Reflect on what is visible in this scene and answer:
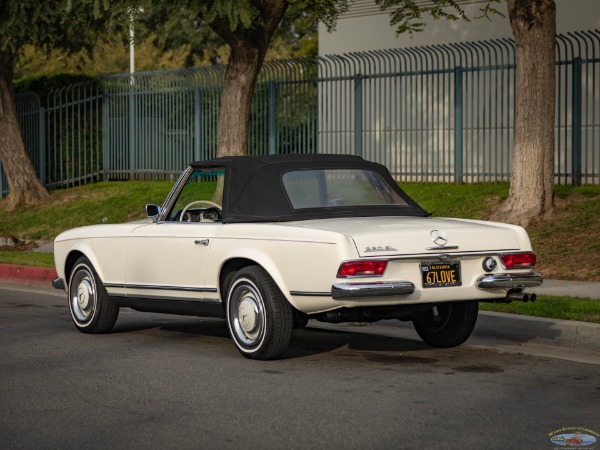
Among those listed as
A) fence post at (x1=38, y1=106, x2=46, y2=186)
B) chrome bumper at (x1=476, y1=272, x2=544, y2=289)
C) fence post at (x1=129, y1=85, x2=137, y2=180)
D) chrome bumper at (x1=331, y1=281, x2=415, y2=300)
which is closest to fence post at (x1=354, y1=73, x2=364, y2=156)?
fence post at (x1=129, y1=85, x2=137, y2=180)

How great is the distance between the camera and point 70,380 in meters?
8.16

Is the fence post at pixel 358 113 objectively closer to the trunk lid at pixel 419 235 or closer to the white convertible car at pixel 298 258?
the white convertible car at pixel 298 258

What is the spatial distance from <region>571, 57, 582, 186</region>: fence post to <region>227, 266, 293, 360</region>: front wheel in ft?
40.5

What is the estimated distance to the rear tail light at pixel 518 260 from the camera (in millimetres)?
8799

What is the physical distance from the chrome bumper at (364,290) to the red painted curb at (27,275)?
336 inches

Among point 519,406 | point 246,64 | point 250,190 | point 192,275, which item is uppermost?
point 246,64

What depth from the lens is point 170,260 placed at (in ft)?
32.0

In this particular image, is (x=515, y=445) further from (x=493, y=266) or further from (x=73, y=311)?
(x=73, y=311)

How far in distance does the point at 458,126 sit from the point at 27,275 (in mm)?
9251

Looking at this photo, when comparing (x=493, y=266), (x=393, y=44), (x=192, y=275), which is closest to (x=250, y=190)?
(x=192, y=275)

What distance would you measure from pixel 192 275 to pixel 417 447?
3.86 m

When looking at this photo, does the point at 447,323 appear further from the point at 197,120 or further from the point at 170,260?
the point at 197,120

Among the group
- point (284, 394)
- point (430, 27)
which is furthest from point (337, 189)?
point (430, 27)

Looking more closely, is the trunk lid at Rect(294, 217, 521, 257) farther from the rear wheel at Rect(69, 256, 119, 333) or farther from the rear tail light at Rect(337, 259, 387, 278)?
the rear wheel at Rect(69, 256, 119, 333)
